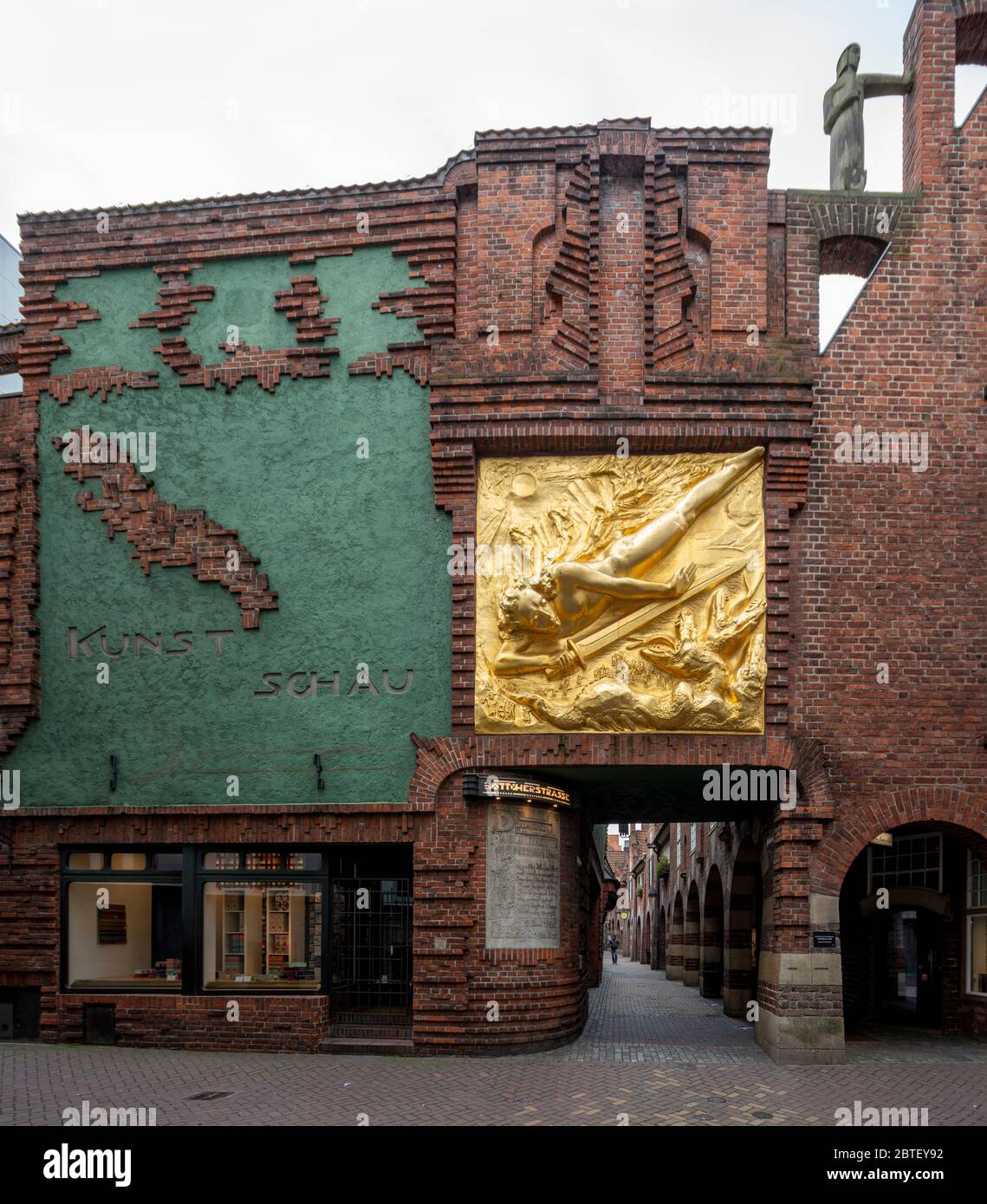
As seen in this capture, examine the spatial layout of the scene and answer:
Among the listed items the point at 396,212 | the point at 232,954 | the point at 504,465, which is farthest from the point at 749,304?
the point at 232,954

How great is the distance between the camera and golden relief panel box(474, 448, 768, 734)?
15.0 meters

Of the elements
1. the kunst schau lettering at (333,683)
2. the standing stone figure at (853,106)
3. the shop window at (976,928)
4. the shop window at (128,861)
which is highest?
the standing stone figure at (853,106)

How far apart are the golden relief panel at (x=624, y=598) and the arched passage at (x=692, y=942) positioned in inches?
598

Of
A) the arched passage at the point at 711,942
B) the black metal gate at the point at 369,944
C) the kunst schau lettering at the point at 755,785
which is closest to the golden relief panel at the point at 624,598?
the kunst schau lettering at the point at 755,785

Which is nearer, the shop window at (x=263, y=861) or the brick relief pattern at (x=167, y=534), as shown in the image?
the shop window at (x=263, y=861)

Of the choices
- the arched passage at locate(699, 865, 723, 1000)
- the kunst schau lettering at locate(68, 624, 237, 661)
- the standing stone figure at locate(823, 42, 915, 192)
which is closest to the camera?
the kunst schau lettering at locate(68, 624, 237, 661)

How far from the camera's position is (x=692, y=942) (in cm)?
3066

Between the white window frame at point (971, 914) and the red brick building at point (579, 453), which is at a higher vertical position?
the red brick building at point (579, 453)

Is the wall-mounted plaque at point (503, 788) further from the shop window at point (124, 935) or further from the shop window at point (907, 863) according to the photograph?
the shop window at point (907, 863)

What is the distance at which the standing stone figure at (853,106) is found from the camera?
16453 millimetres

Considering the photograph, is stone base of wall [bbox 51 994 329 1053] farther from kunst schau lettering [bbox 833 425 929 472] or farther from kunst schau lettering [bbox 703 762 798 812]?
kunst schau lettering [bbox 833 425 929 472]

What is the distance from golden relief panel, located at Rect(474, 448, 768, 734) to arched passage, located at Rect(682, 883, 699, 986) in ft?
49.8

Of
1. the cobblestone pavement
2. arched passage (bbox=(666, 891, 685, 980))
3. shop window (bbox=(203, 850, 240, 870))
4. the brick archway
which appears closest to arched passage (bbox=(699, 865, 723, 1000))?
arched passage (bbox=(666, 891, 685, 980))

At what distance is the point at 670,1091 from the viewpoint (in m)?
12.8
